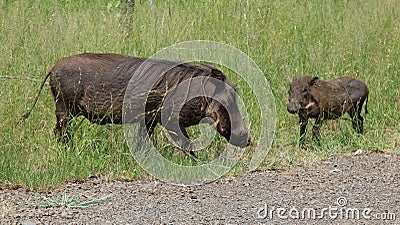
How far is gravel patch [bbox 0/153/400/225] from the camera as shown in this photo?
12.4 ft

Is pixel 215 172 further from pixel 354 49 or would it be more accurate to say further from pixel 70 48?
pixel 354 49

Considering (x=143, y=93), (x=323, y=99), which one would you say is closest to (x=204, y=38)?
(x=323, y=99)

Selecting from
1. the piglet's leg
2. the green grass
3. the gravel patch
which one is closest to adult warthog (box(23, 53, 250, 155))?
the green grass

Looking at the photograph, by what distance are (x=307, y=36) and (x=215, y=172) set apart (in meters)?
2.96

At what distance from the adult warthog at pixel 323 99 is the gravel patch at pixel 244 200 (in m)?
0.92

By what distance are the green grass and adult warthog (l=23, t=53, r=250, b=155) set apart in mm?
211

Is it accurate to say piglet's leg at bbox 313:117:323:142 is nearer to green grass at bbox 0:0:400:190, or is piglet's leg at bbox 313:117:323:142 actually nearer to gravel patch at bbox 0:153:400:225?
green grass at bbox 0:0:400:190

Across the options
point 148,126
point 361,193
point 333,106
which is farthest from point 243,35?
point 361,193

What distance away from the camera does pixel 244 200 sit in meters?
4.19

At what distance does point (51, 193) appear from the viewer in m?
4.34

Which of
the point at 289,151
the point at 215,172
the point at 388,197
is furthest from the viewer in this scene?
the point at 289,151

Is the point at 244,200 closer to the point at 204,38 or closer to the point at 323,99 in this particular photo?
the point at 323,99

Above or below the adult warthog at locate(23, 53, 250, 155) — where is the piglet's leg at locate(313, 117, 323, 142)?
below

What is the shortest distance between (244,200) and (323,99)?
2125 mm
